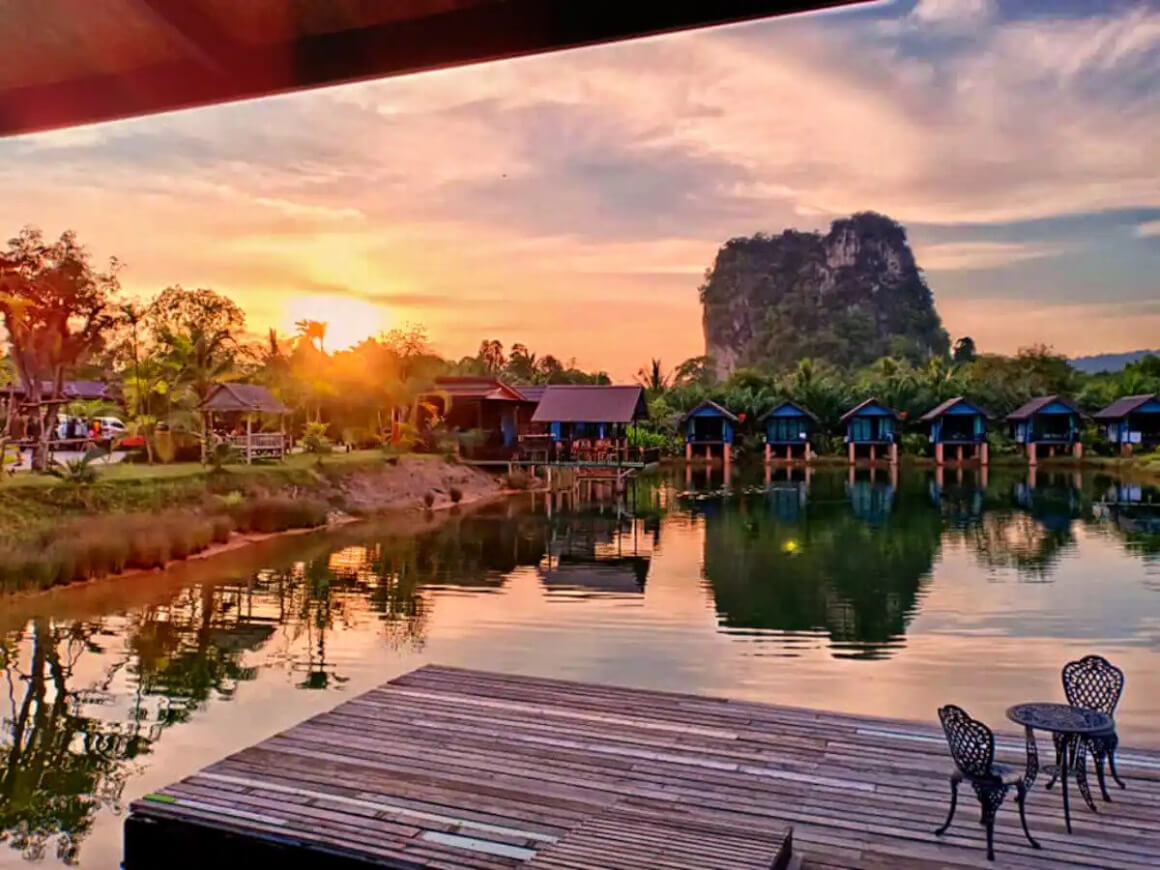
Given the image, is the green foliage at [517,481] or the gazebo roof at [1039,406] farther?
the gazebo roof at [1039,406]

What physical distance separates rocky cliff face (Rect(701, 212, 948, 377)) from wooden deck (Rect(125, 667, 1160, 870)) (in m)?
94.9

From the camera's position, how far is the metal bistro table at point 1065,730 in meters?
4.75

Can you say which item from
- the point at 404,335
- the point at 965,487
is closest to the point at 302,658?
the point at 965,487

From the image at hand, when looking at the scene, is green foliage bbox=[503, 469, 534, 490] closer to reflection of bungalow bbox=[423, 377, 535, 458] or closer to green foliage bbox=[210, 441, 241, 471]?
reflection of bungalow bbox=[423, 377, 535, 458]

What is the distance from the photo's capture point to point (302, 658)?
36.4 ft

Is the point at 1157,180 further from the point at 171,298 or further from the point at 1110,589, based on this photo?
the point at 171,298

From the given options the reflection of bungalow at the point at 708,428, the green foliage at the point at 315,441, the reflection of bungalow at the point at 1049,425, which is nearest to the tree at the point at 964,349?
the reflection of bungalow at the point at 1049,425

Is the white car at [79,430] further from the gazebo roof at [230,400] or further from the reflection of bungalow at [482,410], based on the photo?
the reflection of bungalow at [482,410]

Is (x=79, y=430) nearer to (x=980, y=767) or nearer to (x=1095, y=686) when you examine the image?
(x=1095, y=686)

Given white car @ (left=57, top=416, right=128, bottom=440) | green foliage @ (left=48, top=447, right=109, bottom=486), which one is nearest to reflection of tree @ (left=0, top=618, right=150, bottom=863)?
green foliage @ (left=48, top=447, right=109, bottom=486)

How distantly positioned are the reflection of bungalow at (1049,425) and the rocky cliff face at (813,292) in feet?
170

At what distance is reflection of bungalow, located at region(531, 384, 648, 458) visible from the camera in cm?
3656

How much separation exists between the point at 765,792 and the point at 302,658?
723cm

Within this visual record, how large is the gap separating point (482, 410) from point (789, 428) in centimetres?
1697
